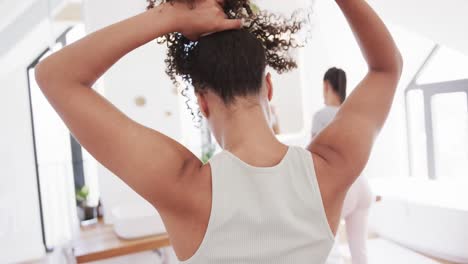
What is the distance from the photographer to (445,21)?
244 centimetres

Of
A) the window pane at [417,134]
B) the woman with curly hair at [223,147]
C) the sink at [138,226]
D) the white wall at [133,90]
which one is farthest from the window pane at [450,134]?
the woman with curly hair at [223,147]

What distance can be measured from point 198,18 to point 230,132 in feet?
0.61

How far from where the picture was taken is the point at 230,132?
620 mm

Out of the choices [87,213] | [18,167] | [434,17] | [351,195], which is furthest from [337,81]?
[18,167]

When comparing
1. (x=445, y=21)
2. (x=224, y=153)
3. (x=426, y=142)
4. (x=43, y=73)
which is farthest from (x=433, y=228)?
(x=43, y=73)

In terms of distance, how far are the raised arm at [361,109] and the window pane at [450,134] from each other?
3050 millimetres

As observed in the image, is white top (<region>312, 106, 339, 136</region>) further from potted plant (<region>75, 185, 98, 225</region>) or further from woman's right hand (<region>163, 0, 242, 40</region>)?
woman's right hand (<region>163, 0, 242, 40</region>)

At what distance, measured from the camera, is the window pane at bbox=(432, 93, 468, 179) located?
3.34m

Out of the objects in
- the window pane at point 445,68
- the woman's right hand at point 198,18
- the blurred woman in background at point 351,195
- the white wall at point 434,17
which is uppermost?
the white wall at point 434,17

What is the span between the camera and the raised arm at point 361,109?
640 millimetres

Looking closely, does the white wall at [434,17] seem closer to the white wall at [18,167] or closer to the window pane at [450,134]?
the window pane at [450,134]

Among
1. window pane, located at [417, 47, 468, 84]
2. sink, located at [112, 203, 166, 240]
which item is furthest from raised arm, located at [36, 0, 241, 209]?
window pane, located at [417, 47, 468, 84]

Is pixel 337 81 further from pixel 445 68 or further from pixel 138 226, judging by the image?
pixel 445 68

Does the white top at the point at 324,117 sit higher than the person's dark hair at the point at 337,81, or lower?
lower
